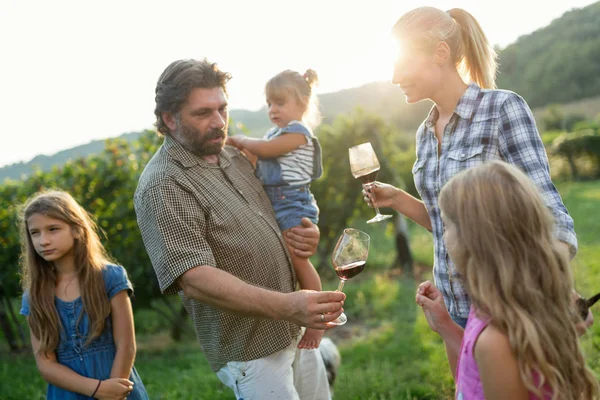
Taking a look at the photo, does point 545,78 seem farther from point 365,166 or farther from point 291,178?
point 365,166

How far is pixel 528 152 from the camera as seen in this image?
91.6 inches

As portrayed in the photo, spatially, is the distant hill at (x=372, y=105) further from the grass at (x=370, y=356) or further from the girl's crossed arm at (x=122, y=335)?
the girl's crossed arm at (x=122, y=335)

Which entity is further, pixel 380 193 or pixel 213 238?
pixel 380 193

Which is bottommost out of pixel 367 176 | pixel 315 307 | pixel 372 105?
pixel 372 105

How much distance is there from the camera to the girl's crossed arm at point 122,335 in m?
3.30

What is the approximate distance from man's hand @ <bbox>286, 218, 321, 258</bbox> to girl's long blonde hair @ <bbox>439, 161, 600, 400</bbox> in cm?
137

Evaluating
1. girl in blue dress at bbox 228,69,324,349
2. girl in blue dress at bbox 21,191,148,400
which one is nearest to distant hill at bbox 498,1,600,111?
girl in blue dress at bbox 228,69,324,349

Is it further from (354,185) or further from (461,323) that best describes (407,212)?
(354,185)

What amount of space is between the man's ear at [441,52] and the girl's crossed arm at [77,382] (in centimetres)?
247

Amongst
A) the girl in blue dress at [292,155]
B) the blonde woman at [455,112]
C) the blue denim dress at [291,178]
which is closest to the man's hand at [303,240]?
the girl in blue dress at [292,155]

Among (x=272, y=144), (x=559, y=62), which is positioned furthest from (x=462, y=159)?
(x=559, y=62)

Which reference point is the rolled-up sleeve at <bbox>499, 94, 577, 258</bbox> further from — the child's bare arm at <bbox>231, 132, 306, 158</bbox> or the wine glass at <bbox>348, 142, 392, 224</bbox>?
the child's bare arm at <bbox>231, 132, 306, 158</bbox>

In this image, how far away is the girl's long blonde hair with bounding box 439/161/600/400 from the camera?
72.1 inches

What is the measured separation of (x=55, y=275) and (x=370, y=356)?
3.83 meters
